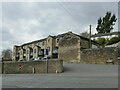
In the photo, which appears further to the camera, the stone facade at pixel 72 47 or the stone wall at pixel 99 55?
the stone facade at pixel 72 47

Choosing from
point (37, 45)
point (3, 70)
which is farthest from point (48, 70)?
point (37, 45)

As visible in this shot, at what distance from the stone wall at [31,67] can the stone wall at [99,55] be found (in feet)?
50.4

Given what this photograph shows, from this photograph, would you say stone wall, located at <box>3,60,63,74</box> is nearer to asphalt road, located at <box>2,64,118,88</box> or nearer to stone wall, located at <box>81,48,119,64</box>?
asphalt road, located at <box>2,64,118,88</box>

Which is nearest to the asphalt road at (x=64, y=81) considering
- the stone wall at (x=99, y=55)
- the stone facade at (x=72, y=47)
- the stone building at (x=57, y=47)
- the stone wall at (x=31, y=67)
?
the stone wall at (x=31, y=67)

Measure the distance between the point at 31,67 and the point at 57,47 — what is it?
47.8 m

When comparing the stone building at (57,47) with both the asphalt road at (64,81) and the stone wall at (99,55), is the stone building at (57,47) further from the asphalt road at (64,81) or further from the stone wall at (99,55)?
the asphalt road at (64,81)

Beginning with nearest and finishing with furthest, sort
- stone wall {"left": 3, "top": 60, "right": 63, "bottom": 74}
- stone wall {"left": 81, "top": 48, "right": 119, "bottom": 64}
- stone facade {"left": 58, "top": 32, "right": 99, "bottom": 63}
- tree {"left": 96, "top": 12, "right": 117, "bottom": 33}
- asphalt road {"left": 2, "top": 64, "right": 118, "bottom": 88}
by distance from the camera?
asphalt road {"left": 2, "top": 64, "right": 118, "bottom": 88} → stone wall {"left": 3, "top": 60, "right": 63, "bottom": 74} → stone wall {"left": 81, "top": 48, "right": 119, "bottom": 64} → stone facade {"left": 58, "top": 32, "right": 99, "bottom": 63} → tree {"left": 96, "top": 12, "right": 117, "bottom": 33}

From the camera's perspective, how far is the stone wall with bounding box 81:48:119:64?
4384 cm

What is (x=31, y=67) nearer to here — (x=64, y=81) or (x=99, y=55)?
(x=64, y=81)

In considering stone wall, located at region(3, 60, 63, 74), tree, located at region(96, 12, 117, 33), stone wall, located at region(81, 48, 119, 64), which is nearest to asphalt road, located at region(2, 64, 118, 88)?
stone wall, located at region(3, 60, 63, 74)

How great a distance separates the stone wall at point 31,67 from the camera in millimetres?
32062

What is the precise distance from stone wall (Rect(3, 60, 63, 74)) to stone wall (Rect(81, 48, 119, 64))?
15.4 metres

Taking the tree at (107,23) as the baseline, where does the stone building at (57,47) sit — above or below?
below

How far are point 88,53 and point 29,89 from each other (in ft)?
119
